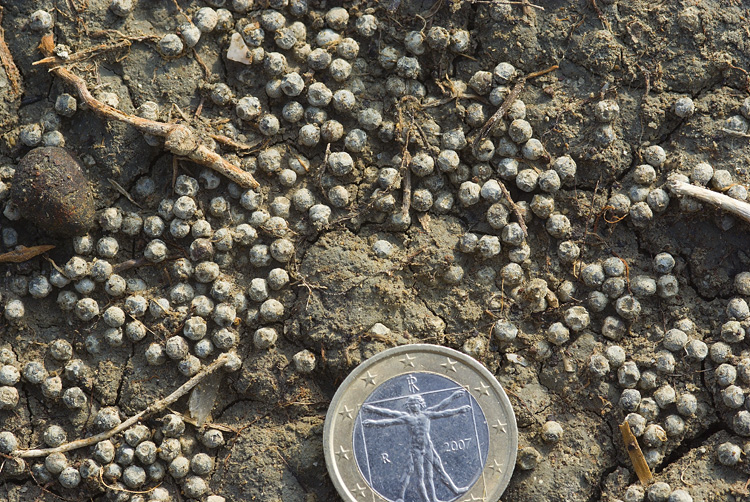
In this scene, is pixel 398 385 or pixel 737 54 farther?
pixel 737 54

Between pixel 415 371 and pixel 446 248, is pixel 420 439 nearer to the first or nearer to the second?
pixel 415 371

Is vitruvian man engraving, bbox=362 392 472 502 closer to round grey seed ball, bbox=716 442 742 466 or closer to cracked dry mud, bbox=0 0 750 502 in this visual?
cracked dry mud, bbox=0 0 750 502

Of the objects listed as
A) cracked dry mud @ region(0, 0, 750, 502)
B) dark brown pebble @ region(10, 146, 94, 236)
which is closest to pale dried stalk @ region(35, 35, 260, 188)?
cracked dry mud @ region(0, 0, 750, 502)

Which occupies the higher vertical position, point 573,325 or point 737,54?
point 737,54

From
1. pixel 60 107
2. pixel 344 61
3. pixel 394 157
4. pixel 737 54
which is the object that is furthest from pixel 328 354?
pixel 737 54

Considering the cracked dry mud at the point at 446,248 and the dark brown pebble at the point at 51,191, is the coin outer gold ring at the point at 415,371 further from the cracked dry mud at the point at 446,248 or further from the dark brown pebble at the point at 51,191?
the dark brown pebble at the point at 51,191

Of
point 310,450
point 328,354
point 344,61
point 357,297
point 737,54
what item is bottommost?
point 310,450

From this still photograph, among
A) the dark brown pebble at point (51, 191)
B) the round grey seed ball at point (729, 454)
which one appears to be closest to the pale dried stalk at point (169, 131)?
the dark brown pebble at point (51, 191)

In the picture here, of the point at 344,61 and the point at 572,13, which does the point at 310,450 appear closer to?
the point at 344,61
